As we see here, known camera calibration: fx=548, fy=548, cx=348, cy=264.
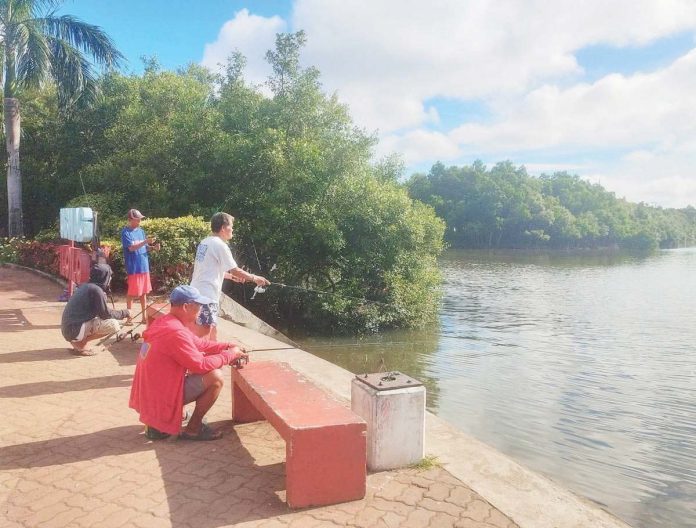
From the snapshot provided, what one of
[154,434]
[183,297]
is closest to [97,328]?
[154,434]

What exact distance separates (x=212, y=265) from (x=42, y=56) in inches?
585

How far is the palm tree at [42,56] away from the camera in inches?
647

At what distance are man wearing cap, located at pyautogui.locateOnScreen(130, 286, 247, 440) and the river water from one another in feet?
6.29

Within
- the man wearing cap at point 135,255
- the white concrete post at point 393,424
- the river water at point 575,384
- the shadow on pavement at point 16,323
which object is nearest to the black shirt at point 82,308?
the man wearing cap at point 135,255

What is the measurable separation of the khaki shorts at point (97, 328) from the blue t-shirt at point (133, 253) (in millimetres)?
1134

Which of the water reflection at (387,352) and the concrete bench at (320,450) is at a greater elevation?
the concrete bench at (320,450)

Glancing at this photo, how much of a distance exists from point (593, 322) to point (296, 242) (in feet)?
34.1

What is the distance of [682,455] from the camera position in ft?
22.8

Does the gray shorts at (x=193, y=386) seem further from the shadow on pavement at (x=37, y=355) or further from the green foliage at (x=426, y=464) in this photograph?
the shadow on pavement at (x=37, y=355)

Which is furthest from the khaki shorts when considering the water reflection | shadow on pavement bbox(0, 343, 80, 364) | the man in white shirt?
the water reflection

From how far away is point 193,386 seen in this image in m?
4.39

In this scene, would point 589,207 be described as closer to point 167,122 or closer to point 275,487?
point 167,122

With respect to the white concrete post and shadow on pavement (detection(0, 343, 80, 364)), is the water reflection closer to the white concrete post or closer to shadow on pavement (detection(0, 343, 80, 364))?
the white concrete post

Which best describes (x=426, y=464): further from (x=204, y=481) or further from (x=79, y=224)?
(x=79, y=224)
